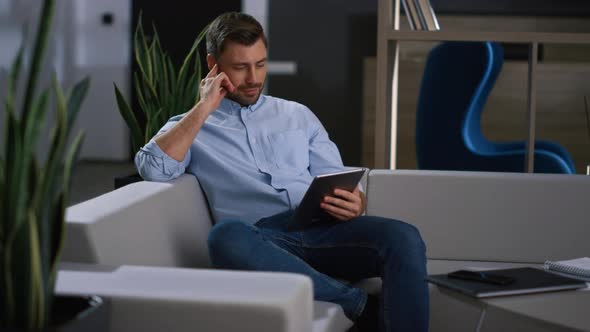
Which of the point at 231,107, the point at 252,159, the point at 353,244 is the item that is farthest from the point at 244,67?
the point at 353,244

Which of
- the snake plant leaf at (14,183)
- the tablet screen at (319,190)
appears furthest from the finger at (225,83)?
the snake plant leaf at (14,183)

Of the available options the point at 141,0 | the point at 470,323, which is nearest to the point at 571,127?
the point at 141,0

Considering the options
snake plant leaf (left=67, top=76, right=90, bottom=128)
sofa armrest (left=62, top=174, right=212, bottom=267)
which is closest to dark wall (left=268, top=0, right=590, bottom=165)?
sofa armrest (left=62, top=174, right=212, bottom=267)

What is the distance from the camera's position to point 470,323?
2.35 meters

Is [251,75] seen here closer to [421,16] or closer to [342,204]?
[342,204]

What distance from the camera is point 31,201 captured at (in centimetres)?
127

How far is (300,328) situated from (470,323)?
103 cm

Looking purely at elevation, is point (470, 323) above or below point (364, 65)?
below

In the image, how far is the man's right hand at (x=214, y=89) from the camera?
8.19 ft

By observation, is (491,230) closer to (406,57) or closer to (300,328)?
(300,328)

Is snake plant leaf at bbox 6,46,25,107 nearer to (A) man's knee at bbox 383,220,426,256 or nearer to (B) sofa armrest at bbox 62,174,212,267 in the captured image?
(B) sofa armrest at bbox 62,174,212,267

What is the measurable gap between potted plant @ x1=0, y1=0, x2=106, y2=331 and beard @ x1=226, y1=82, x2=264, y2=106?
4.27 ft

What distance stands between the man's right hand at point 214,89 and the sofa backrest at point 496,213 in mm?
633

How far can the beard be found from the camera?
2.61m
